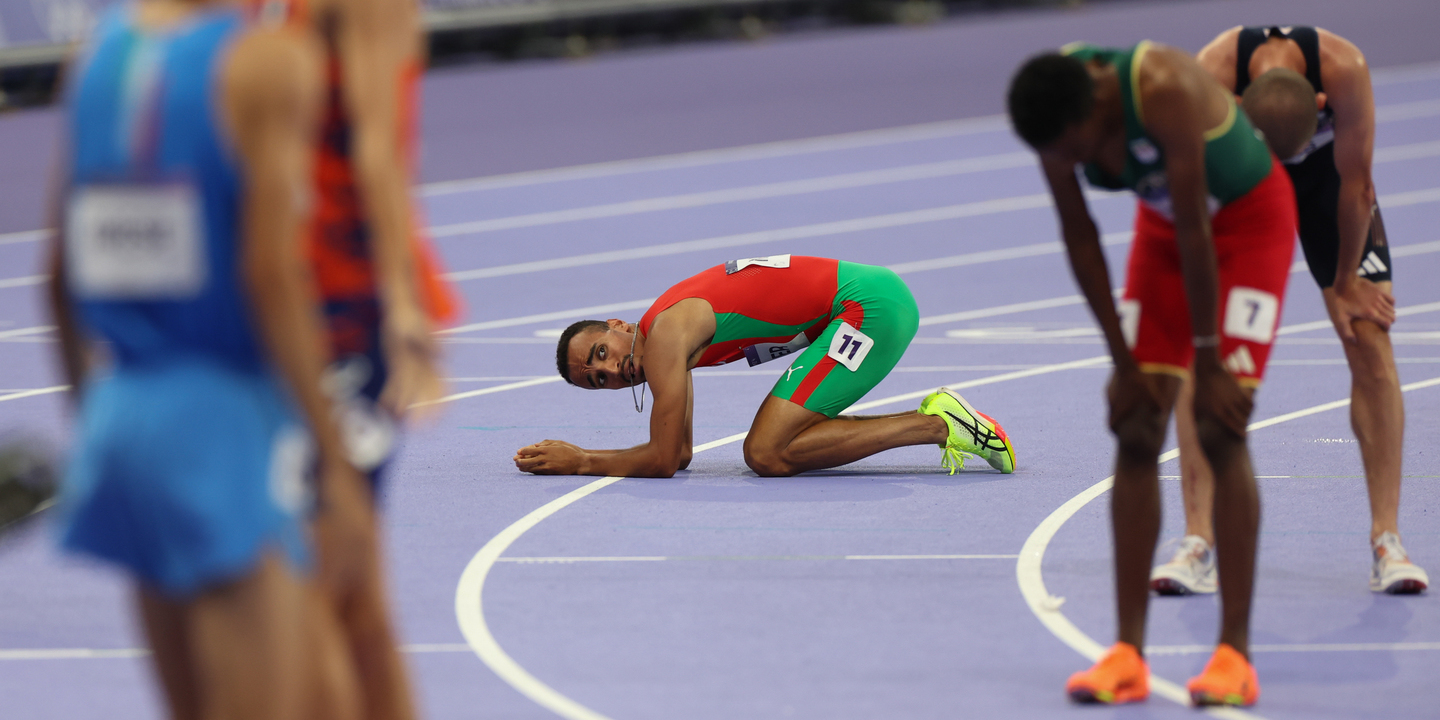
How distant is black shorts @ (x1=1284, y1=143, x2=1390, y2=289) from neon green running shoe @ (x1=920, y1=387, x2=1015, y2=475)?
1.58 metres

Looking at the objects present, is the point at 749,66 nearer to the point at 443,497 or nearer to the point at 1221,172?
the point at 443,497

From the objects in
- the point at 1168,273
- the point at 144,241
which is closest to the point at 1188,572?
the point at 1168,273

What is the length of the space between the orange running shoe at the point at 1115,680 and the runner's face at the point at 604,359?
9.20 ft

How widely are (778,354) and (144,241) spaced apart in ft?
15.6

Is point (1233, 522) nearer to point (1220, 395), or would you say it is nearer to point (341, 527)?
point (1220, 395)

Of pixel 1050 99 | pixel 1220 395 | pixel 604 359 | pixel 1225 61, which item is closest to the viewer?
pixel 1050 99

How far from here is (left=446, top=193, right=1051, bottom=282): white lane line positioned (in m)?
11.5

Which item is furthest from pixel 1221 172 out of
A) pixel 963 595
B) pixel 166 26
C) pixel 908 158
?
pixel 908 158

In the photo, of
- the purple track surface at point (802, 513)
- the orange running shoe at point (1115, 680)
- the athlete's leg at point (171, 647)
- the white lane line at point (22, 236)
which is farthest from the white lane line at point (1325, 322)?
the white lane line at point (22, 236)

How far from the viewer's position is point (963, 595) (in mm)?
5098

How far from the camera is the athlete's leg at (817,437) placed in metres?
6.67

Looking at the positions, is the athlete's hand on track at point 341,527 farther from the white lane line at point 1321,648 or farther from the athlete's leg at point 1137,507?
the white lane line at point 1321,648

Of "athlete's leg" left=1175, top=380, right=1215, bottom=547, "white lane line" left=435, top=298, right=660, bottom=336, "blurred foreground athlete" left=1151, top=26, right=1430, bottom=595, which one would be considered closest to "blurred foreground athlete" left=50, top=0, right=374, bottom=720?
"blurred foreground athlete" left=1151, top=26, right=1430, bottom=595

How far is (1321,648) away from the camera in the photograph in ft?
15.1
